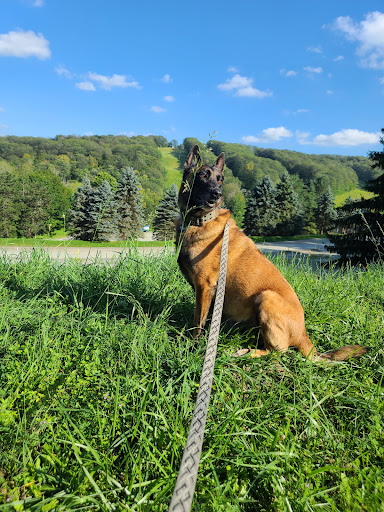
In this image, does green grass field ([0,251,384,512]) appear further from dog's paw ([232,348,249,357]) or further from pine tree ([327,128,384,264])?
pine tree ([327,128,384,264])

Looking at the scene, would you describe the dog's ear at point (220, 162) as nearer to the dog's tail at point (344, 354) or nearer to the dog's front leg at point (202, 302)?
the dog's front leg at point (202, 302)

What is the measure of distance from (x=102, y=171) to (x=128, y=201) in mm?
45310

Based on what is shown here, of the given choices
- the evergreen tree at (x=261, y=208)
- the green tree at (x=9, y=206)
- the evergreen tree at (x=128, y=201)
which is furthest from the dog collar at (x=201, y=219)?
the green tree at (x=9, y=206)

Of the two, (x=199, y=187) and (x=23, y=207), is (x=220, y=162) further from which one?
(x=23, y=207)

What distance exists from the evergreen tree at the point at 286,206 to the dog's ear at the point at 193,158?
1580 inches

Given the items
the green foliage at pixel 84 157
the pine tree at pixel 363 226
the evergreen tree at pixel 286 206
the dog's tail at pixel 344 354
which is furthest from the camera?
the green foliage at pixel 84 157

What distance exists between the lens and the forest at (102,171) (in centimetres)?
4228

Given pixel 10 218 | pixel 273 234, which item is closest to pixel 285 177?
pixel 273 234

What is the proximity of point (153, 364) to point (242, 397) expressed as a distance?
0.57 m

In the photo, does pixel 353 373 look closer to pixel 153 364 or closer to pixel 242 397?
pixel 242 397

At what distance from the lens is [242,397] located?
1853mm

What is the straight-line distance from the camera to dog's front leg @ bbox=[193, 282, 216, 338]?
271cm

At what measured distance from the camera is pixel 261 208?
40.5m

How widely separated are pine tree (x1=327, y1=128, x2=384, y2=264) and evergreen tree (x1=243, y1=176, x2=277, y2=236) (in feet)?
89.0
